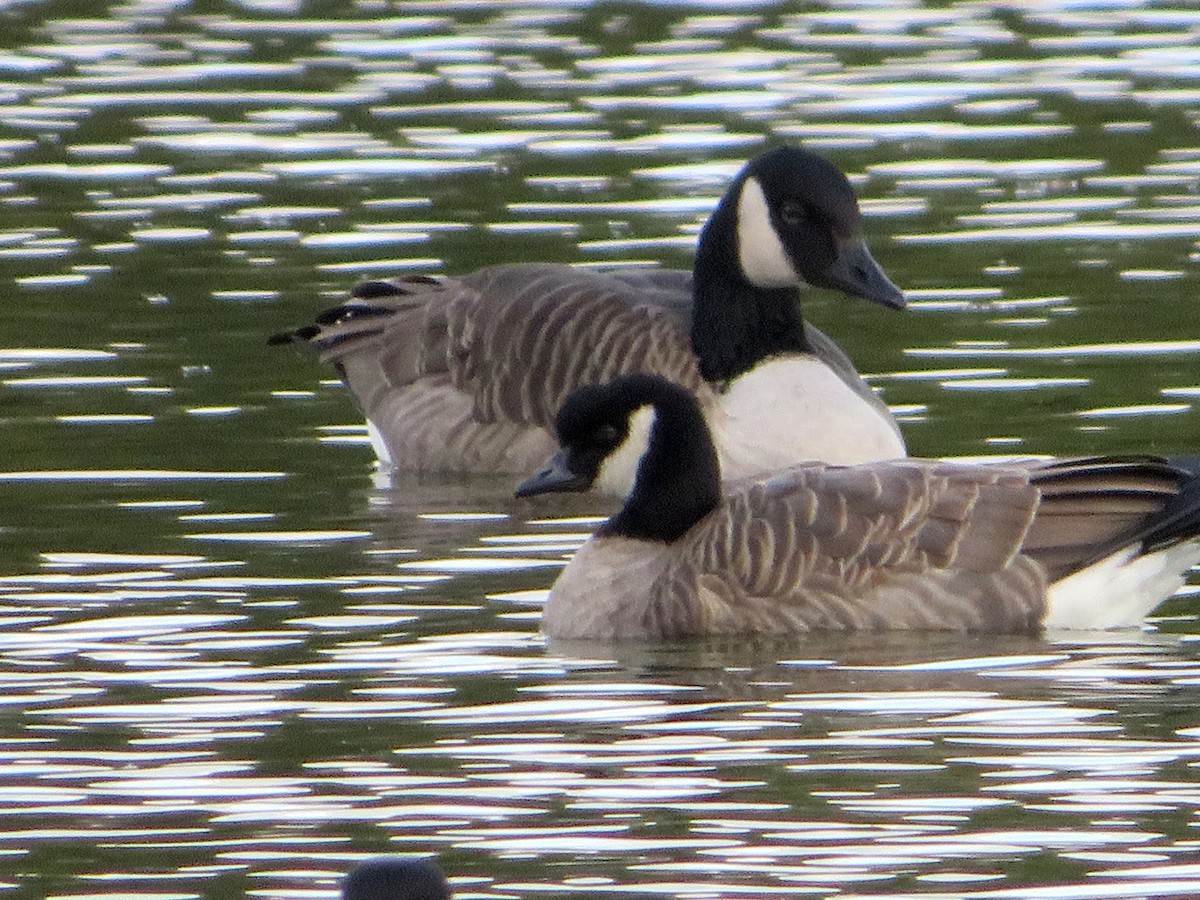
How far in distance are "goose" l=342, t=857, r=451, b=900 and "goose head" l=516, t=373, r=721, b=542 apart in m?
5.92

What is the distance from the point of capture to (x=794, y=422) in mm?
14891

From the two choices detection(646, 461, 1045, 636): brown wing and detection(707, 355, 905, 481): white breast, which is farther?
detection(707, 355, 905, 481): white breast

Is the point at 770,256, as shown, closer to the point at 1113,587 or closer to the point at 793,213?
the point at 793,213

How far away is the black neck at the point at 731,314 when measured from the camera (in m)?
15.6

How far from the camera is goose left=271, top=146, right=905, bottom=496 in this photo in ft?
49.3

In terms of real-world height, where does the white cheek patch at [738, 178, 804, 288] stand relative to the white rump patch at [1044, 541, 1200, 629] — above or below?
above

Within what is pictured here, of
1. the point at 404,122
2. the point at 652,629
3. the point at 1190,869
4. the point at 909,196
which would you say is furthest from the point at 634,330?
the point at 404,122

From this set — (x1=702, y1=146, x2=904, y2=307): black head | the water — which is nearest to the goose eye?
(x1=702, y1=146, x2=904, y2=307): black head

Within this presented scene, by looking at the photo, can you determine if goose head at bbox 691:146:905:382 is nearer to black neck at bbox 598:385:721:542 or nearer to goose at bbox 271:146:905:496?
goose at bbox 271:146:905:496

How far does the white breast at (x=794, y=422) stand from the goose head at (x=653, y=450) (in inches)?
78.9

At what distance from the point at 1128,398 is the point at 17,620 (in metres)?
6.07

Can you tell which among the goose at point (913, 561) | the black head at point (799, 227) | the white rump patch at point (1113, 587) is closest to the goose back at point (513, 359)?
the black head at point (799, 227)

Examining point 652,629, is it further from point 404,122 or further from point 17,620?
point 404,122

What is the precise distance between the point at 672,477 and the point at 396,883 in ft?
20.1
